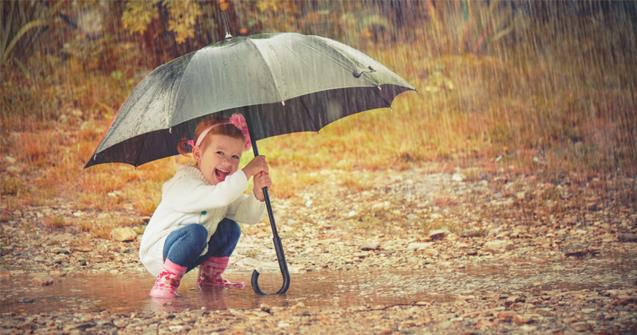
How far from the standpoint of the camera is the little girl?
14.1 ft

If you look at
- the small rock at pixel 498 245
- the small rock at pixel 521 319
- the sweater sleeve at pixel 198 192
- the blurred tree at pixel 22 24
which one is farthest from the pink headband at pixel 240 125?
the blurred tree at pixel 22 24

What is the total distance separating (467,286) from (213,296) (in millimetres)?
1462

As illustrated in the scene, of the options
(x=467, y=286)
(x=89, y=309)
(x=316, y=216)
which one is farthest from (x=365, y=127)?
(x=89, y=309)

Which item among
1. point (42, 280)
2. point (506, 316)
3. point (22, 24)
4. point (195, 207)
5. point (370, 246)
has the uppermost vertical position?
point (22, 24)

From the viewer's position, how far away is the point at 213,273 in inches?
189

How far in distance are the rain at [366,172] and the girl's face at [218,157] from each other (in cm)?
19

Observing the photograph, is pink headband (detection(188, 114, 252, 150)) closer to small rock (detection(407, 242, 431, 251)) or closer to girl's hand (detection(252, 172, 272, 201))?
girl's hand (detection(252, 172, 272, 201))

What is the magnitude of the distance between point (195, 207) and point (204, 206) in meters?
0.05

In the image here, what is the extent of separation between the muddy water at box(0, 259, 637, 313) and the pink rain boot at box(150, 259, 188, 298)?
0.16 ft

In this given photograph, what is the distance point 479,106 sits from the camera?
1146cm

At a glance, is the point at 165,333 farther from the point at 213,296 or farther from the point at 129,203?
the point at 129,203

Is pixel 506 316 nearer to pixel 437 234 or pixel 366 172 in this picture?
pixel 437 234

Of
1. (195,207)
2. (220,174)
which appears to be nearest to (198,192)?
(195,207)

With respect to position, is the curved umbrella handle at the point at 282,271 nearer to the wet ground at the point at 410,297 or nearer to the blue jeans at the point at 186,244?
the wet ground at the point at 410,297
